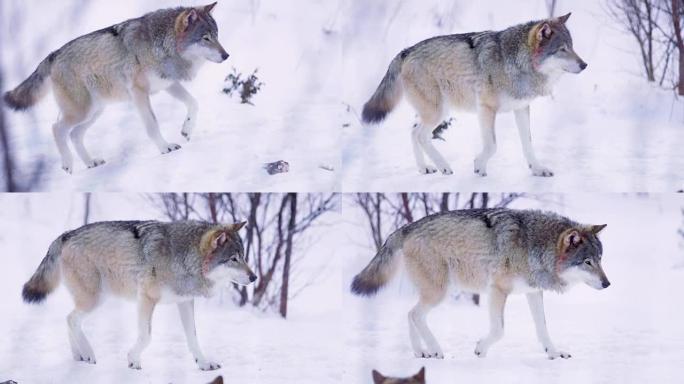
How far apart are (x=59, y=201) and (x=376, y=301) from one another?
4.54 ft

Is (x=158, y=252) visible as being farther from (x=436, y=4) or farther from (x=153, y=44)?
(x=436, y=4)

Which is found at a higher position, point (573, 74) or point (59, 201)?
point (573, 74)

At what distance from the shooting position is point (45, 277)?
4664 millimetres

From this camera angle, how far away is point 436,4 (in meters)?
4.82

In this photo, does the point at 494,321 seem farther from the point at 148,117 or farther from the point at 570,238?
the point at 148,117

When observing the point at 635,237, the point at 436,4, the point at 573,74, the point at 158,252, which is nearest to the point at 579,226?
the point at 635,237

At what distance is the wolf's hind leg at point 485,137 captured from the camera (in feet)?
15.2

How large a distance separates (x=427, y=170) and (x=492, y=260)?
1.55 ft

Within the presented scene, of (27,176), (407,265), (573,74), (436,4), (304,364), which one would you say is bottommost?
(304,364)

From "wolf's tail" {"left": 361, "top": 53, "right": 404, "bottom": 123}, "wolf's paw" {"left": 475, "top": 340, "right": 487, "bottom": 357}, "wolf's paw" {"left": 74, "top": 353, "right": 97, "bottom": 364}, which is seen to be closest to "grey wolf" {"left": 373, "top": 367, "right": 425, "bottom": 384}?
"wolf's paw" {"left": 475, "top": 340, "right": 487, "bottom": 357}

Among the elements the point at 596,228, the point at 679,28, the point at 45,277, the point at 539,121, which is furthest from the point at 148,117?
the point at 679,28

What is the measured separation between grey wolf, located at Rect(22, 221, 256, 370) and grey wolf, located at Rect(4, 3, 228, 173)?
1.13 feet

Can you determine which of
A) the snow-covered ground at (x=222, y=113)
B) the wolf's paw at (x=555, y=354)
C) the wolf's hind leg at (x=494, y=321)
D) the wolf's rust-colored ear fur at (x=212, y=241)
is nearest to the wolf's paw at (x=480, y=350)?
the wolf's hind leg at (x=494, y=321)

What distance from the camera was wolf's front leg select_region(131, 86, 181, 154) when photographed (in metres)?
4.64
